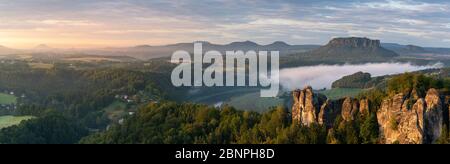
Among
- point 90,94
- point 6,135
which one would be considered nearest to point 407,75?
point 6,135

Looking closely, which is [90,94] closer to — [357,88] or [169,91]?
[169,91]

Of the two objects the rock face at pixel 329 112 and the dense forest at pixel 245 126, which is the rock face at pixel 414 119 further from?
the rock face at pixel 329 112

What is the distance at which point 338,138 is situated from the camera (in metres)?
43.8

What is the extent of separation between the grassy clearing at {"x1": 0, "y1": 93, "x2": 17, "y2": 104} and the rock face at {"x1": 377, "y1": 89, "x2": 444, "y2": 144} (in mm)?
120564

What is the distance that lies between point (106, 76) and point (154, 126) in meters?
114

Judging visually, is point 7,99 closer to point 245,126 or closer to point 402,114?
point 245,126

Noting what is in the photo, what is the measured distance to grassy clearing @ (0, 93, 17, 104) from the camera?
Result: 14300cm

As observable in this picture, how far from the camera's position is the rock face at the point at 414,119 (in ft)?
127

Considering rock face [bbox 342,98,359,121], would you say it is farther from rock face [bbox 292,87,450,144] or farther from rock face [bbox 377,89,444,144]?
rock face [bbox 377,89,444,144]

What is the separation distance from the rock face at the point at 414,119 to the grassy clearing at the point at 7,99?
12056 centimetres

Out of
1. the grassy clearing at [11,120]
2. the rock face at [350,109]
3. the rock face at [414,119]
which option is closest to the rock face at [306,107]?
the rock face at [350,109]

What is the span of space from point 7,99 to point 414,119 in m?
127

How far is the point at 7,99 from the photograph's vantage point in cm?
14612

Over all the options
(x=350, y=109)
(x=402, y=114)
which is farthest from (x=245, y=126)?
(x=402, y=114)
